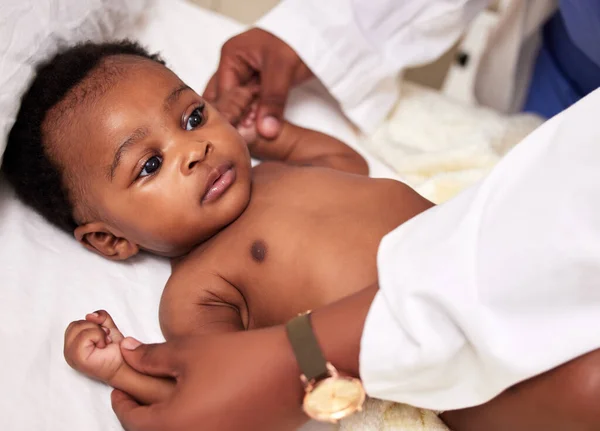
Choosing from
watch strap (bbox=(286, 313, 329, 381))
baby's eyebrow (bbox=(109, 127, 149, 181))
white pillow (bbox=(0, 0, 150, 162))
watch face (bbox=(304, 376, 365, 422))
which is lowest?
watch face (bbox=(304, 376, 365, 422))

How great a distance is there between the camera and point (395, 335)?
0.55 m

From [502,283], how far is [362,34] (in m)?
0.65

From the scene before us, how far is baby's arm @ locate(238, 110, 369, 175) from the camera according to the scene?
100 centimetres

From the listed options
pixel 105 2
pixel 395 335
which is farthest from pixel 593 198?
pixel 105 2

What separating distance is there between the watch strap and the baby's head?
26 centimetres

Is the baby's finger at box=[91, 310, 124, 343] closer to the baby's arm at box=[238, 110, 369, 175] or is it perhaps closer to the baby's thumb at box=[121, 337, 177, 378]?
the baby's thumb at box=[121, 337, 177, 378]

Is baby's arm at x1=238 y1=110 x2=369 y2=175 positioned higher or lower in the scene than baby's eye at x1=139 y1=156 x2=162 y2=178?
lower

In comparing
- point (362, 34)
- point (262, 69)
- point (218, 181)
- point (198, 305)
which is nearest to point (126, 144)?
point (218, 181)

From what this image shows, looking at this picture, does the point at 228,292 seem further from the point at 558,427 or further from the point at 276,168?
the point at 558,427

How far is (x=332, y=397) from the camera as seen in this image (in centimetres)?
57

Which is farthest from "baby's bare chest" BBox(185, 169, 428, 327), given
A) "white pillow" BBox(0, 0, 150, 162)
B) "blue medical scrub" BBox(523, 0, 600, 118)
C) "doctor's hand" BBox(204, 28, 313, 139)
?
"blue medical scrub" BBox(523, 0, 600, 118)

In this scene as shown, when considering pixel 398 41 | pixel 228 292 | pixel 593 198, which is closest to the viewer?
pixel 593 198

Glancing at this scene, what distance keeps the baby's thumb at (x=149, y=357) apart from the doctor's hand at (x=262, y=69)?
431 millimetres

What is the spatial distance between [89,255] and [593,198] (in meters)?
0.66
